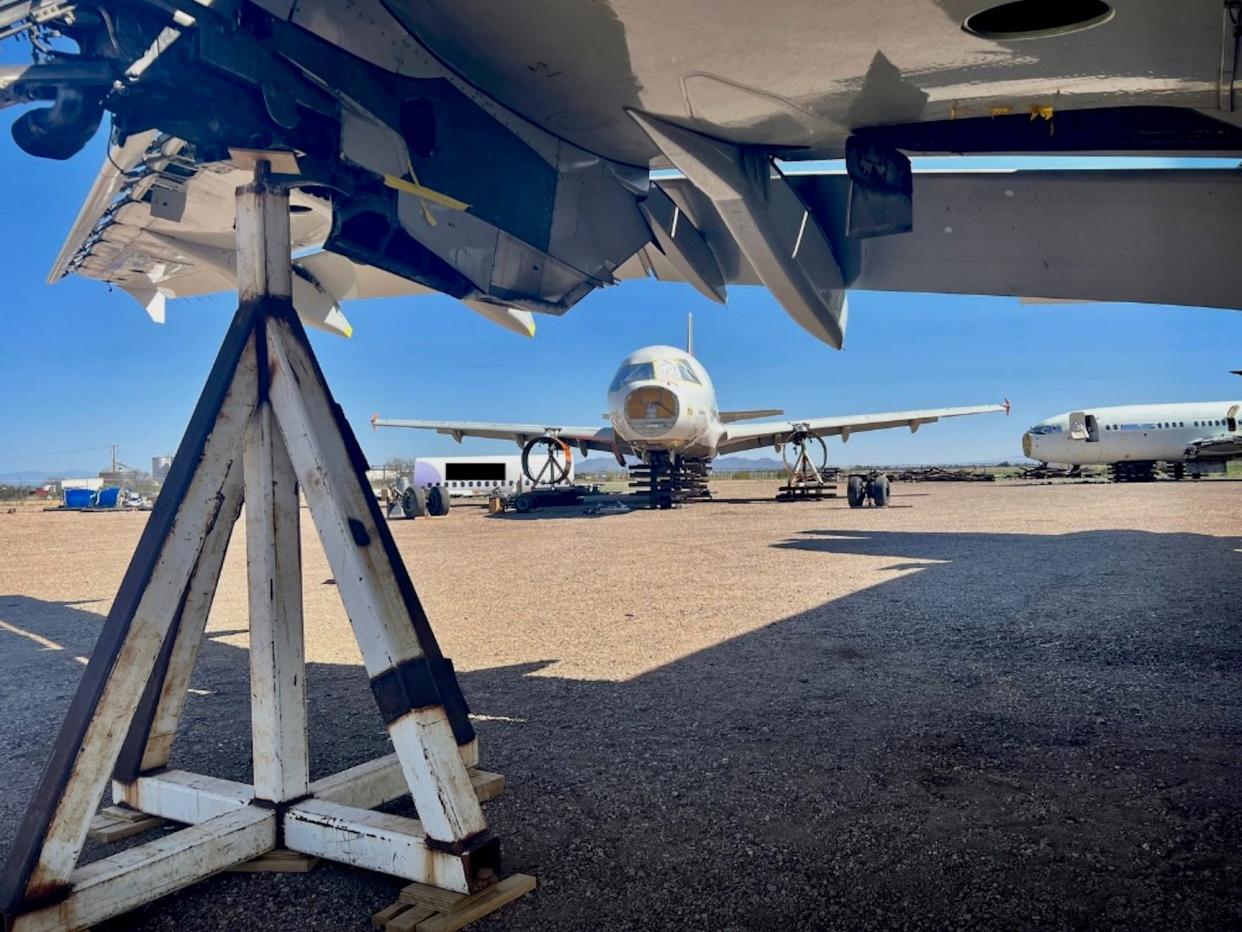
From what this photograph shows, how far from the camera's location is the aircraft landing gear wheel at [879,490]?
Answer: 22266 mm

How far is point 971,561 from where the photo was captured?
412 inches

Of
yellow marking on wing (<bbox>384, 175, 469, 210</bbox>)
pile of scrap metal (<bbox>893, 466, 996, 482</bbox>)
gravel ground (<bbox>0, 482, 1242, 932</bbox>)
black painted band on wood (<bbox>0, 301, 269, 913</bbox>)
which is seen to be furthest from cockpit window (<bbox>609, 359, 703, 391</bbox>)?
pile of scrap metal (<bbox>893, 466, 996, 482</bbox>)

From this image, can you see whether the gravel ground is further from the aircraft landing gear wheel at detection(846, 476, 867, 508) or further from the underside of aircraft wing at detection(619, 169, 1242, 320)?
the aircraft landing gear wheel at detection(846, 476, 867, 508)

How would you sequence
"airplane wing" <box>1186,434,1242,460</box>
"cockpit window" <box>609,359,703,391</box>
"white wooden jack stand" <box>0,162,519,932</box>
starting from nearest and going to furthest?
1. "white wooden jack stand" <box>0,162,519,932</box>
2. "cockpit window" <box>609,359,703,391</box>
3. "airplane wing" <box>1186,434,1242,460</box>

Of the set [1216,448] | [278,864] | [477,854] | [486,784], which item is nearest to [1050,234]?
[486,784]

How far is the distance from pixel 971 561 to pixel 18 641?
32.8 feet

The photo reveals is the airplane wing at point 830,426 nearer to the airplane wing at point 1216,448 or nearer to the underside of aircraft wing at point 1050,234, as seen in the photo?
the airplane wing at point 1216,448

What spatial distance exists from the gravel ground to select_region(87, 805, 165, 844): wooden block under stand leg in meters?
0.12

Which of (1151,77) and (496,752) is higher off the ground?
(1151,77)

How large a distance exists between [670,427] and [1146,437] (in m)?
24.6

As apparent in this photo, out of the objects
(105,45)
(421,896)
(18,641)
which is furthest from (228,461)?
(18,641)

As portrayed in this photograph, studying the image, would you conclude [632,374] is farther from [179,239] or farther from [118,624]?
[118,624]

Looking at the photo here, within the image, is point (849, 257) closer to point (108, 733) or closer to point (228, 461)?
point (228, 461)

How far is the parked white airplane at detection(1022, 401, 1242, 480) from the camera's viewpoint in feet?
109
